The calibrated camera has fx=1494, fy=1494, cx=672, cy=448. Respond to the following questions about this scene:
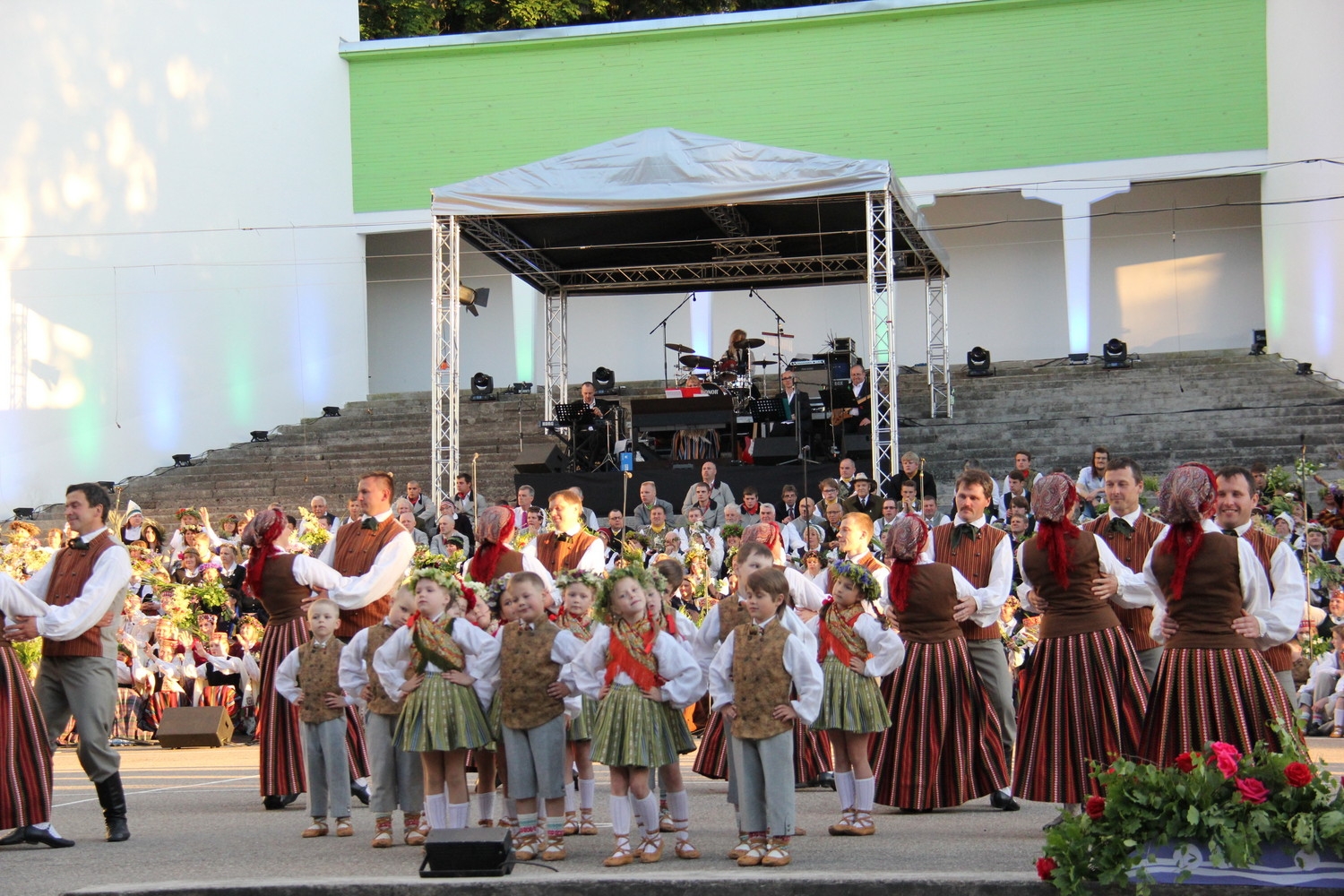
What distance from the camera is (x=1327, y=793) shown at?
17.3 feet

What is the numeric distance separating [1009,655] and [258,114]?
1828 cm

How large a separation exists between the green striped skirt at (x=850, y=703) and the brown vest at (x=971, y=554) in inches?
33.1

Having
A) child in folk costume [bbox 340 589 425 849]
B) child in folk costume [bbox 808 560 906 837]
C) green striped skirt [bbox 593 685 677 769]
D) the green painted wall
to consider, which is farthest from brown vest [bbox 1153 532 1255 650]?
the green painted wall

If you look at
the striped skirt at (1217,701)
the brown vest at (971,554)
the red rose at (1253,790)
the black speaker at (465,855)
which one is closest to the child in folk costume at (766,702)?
the black speaker at (465,855)

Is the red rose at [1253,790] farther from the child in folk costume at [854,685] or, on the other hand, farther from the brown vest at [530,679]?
the brown vest at [530,679]

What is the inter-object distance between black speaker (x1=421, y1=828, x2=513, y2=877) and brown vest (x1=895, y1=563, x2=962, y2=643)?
8.39ft

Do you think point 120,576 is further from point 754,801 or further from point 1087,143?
point 1087,143

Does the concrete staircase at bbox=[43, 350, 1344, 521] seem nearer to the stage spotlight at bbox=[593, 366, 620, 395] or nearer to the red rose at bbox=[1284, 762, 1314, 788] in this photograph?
the stage spotlight at bbox=[593, 366, 620, 395]

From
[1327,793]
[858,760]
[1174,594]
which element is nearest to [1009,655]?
[858,760]

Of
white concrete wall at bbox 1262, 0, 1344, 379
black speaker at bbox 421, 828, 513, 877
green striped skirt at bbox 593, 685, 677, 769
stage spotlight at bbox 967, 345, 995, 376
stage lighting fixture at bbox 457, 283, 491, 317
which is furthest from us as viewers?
stage spotlight at bbox 967, 345, 995, 376

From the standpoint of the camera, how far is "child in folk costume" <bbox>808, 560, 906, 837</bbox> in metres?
7.12

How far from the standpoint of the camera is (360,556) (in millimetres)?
8109

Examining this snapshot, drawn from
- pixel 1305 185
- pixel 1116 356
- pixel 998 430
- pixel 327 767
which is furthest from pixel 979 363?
pixel 327 767

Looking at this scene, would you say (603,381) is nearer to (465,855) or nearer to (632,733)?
(632,733)
